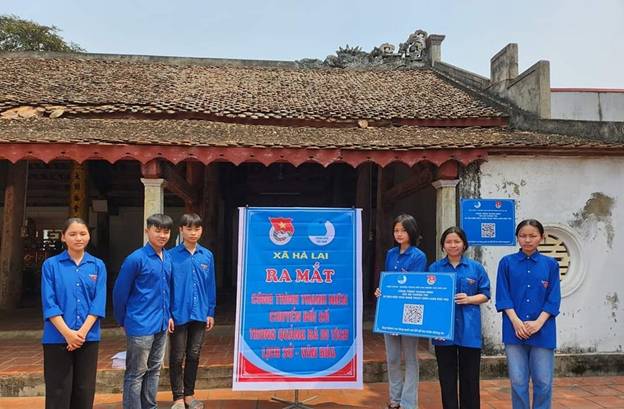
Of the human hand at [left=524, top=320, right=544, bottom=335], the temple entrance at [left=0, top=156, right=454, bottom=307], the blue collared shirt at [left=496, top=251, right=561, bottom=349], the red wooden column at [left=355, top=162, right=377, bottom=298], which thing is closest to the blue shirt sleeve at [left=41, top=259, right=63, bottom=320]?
the blue collared shirt at [left=496, top=251, right=561, bottom=349]

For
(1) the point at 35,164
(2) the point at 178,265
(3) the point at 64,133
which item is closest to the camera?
(2) the point at 178,265

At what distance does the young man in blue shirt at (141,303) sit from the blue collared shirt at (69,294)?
0.29 metres

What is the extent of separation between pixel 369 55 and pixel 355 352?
915 cm

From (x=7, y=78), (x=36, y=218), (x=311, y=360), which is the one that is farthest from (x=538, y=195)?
(x=36, y=218)

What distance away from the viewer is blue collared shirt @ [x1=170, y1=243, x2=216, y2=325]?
13.7 ft

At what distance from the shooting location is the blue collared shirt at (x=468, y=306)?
→ 3.79m

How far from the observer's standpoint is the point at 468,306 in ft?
12.6

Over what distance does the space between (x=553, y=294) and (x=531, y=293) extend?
15cm

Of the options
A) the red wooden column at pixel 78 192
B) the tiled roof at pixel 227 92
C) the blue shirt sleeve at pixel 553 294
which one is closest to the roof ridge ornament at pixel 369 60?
the tiled roof at pixel 227 92

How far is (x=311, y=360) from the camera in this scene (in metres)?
4.37

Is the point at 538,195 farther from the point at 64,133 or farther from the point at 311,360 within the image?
the point at 64,133

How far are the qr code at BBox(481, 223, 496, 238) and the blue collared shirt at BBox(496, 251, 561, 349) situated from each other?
79.9 inches

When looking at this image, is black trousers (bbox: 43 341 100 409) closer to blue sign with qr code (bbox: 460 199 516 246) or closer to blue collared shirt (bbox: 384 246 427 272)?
blue collared shirt (bbox: 384 246 427 272)

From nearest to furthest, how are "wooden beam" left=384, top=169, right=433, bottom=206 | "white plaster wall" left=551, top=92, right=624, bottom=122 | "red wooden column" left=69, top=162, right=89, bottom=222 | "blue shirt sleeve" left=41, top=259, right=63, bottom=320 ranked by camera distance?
1. "blue shirt sleeve" left=41, top=259, right=63, bottom=320
2. "wooden beam" left=384, top=169, right=433, bottom=206
3. "red wooden column" left=69, top=162, right=89, bottom=222
4. "white plaster wall" left=551, top=92, right=624, bottom=122
